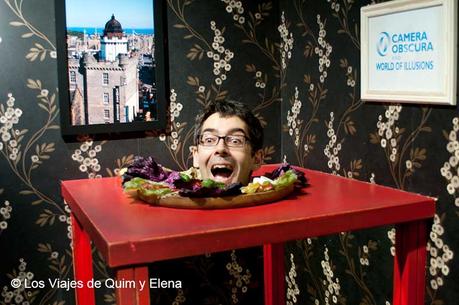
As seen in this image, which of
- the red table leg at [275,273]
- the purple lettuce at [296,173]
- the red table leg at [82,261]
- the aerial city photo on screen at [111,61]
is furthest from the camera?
the red table leg at [275,273]

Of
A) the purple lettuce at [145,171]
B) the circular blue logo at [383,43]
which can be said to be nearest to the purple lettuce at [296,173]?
the purple lettuce at [145,171]

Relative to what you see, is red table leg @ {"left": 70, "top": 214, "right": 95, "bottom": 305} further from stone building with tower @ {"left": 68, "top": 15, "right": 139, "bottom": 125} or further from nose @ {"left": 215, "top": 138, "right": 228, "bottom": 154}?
nose @ {"left": 215, "top": 138, "right": 228, "bottom": 154}

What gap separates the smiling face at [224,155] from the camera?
155 centimetres

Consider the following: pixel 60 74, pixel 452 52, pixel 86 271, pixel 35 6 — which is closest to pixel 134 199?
pixel 86 271

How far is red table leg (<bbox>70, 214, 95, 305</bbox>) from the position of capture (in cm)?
176

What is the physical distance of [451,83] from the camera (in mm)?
1360

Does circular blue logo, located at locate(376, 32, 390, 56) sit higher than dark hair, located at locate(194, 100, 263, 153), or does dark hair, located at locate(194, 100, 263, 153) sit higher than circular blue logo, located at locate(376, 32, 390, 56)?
circular blue logo, located at locate(376, 32, 390, 56)

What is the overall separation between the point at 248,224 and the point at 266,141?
98 centimetres

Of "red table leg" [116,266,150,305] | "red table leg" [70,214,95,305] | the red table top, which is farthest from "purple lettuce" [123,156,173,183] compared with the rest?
"red table leg" [116,266,150,305]

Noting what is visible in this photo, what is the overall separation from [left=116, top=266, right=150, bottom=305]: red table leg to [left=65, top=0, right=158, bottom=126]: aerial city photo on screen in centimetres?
88

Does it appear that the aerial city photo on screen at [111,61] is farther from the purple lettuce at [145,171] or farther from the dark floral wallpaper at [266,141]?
the purple lettuce at [145,171]

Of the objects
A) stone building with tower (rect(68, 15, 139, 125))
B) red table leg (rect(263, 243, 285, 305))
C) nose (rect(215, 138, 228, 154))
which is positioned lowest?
red table leg (rect(263, 243, 285, 305))

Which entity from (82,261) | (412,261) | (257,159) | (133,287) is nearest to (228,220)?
(133,287)

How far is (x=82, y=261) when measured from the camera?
1.77 m
